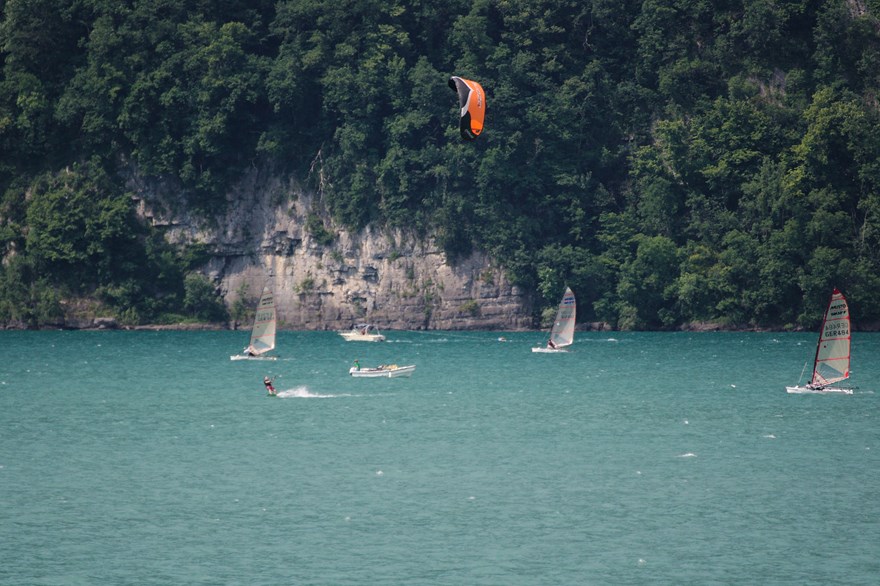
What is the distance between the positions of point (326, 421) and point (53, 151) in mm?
75255

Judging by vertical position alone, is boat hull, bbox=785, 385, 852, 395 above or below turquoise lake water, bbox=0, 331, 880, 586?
above

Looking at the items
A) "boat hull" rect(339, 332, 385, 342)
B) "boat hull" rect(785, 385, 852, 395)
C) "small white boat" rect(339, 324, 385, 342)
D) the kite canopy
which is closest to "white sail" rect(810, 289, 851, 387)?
"boat hull" rect(785, 385, 852, 395)

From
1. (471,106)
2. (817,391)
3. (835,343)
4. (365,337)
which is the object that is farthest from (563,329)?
(471,106)

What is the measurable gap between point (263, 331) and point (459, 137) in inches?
1300

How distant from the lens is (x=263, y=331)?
105625 millimetres

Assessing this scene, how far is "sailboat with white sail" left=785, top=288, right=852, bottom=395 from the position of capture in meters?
77.6

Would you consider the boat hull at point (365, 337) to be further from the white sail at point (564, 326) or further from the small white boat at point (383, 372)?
the small white boat at point (383, 372)

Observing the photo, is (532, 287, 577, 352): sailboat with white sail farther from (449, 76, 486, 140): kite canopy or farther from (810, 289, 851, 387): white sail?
(449, 76, 486, 140): kite canopy

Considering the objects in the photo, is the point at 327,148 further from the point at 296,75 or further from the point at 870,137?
the point at 870,137

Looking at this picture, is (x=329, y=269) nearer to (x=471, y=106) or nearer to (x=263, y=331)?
(x=263, y=331)

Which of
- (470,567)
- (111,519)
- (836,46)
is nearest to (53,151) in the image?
(836,46)

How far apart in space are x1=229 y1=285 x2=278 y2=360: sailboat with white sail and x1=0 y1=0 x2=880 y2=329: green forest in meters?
28.8

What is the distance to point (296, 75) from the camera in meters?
131

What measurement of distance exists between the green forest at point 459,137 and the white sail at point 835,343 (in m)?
42.0
